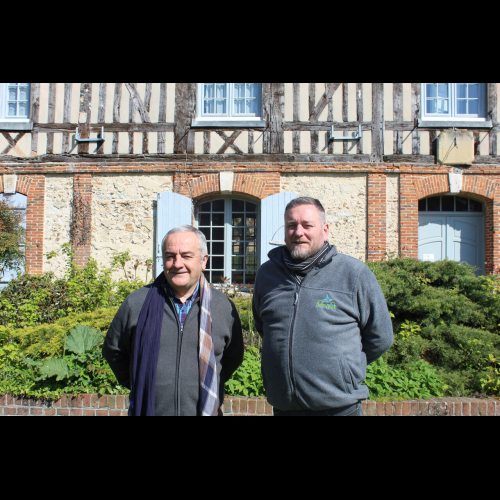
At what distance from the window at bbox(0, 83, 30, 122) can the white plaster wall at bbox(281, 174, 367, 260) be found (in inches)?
203

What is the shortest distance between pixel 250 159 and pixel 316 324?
572 cm

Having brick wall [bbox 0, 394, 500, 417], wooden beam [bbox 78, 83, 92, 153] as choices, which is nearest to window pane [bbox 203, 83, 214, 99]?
wooden beam [bbox 78, 83, 92, 153]

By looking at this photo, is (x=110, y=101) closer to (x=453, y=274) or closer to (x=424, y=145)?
→ (x=424, y=145)

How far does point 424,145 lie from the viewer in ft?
24.2

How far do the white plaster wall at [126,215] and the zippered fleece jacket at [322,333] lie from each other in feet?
18.6

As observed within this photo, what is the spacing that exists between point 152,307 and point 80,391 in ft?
6.76

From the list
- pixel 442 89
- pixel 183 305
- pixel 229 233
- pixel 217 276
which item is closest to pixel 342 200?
pixel 229 233

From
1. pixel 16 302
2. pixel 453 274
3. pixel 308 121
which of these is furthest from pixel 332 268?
pixel 308 121

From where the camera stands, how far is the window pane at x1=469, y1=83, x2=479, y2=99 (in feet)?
24.6

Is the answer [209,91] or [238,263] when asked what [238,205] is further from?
[209,91]

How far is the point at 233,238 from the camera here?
7.73 m

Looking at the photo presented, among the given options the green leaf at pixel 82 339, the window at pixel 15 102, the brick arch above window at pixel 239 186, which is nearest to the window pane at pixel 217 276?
the brick arch above window at pixel 239 186

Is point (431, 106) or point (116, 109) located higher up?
point (431, 106)

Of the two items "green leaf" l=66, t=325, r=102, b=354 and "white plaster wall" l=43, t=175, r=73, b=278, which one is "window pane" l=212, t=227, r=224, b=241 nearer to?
"white plaster wall" l=43, t=175, r=73, b=278
